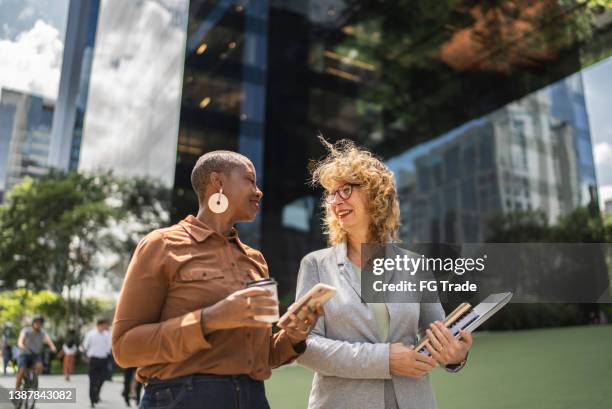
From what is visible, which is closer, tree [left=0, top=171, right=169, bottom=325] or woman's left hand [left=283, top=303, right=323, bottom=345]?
woman's left hand [left=283, top=303, right=323, bottom=345]

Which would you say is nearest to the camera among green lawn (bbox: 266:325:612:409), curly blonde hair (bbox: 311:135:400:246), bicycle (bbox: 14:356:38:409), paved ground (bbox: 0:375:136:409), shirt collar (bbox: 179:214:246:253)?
shirt collar (bbox: 179:214:246:253)

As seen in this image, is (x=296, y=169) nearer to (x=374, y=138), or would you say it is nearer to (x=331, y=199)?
(x=374, y=138)

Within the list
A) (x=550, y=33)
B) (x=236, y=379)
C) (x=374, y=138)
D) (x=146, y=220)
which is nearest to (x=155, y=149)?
(x=146, y=220)

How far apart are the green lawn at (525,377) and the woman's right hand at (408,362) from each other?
984mm

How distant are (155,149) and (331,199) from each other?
469cm

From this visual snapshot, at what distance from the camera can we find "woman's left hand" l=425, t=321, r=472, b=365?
149 centimetres

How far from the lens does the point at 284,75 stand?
40.4 feet

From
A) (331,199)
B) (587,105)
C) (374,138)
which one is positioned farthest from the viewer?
(374,138)

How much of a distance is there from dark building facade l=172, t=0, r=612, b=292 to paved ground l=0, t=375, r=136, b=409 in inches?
188

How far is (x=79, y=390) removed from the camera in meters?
4.51

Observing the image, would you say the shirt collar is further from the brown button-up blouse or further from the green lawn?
the green lawn

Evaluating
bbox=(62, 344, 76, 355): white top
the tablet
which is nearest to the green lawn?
the tablet

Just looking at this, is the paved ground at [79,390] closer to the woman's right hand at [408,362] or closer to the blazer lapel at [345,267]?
the blazer lapel at [345,267]

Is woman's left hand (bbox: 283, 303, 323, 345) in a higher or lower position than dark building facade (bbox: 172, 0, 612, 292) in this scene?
lower
